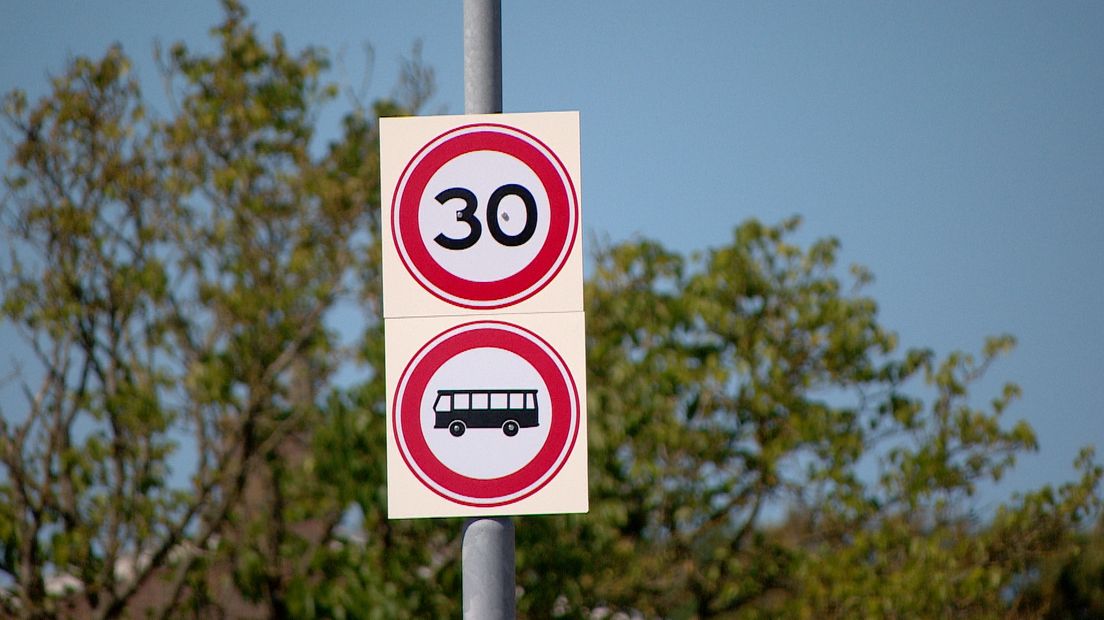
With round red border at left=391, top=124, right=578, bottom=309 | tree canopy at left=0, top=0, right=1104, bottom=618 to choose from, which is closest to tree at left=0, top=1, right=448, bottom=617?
tree canopy at left=0, top=0, right=1104, bottom=618

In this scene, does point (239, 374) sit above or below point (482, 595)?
above

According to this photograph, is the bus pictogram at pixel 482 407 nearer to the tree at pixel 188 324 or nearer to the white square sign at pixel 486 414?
the white square sign at pixel 486 414

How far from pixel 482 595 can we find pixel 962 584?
1360 cm

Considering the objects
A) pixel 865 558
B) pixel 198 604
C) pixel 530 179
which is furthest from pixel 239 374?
pixel 530 179

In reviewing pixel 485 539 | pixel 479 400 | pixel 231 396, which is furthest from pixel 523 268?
pixel 231 396

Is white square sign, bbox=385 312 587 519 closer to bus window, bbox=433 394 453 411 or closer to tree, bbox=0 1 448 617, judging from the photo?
bus window, bbox=433 394 453 411

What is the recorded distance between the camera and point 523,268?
3746mm

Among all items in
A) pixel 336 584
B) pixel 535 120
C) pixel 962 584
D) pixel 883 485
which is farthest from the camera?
pixel 883 485

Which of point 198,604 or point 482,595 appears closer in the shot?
point 482,595

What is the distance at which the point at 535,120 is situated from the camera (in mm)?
3779

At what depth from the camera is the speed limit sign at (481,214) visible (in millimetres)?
3736

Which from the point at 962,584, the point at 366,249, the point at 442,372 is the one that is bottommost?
the point at 962,584

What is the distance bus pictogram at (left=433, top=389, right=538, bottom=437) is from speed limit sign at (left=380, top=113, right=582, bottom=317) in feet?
0.72

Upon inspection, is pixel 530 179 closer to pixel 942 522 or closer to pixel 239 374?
pixel 239 374
